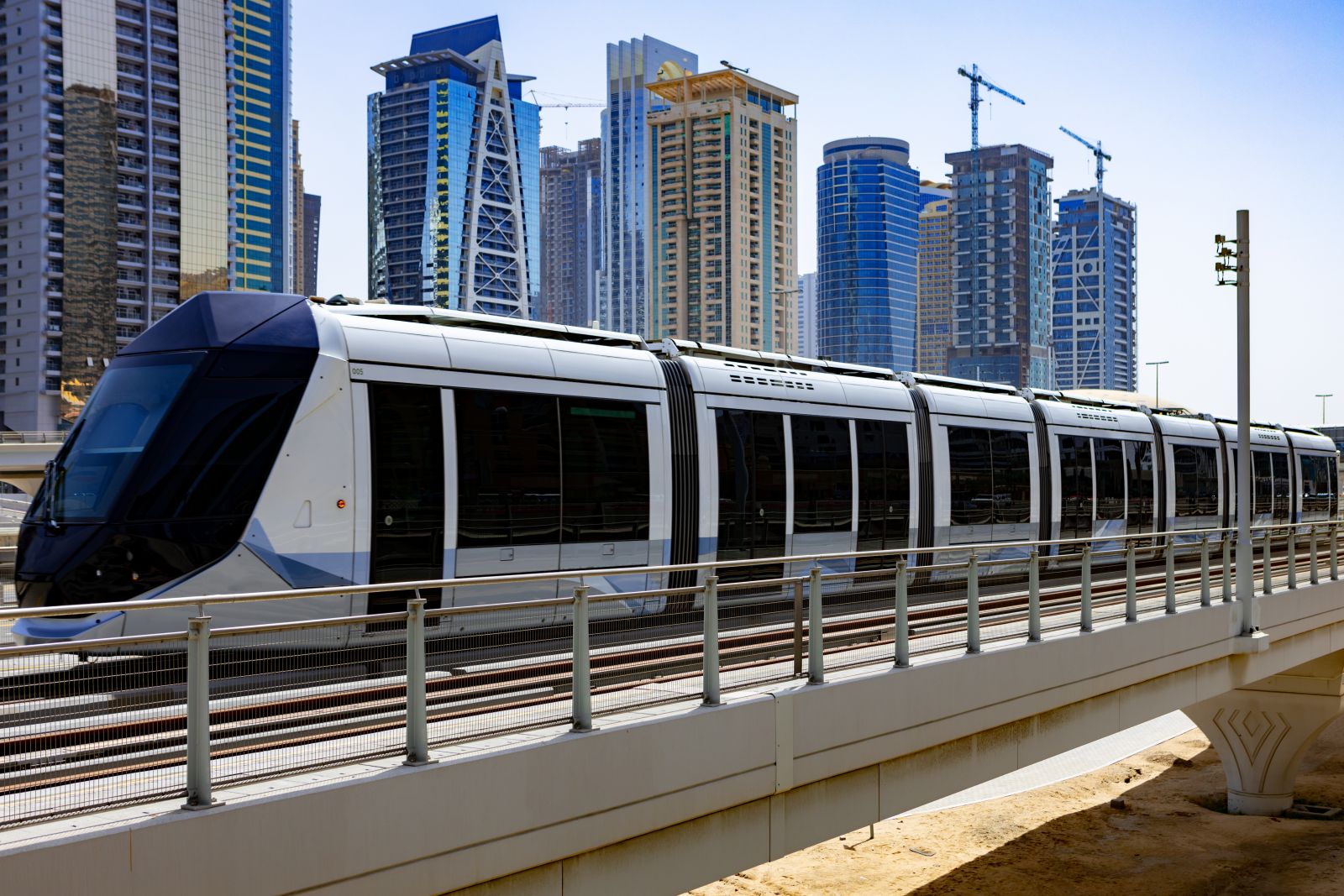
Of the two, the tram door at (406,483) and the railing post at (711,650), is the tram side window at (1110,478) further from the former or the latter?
the railing post at (711,650)

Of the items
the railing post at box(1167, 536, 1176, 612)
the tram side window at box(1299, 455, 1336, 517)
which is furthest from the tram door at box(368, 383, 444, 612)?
the tram side window at box(1299, 455, 1336, 517)

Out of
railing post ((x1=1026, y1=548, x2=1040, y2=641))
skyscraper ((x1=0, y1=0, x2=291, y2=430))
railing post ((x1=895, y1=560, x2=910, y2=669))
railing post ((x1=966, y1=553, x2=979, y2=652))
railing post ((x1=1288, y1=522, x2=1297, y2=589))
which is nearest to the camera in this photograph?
railing post ((x1=895, y1=560, x2=910, y2=669))

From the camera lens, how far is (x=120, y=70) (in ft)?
447

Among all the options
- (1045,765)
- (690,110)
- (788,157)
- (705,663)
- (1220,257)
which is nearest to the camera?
(705,663)

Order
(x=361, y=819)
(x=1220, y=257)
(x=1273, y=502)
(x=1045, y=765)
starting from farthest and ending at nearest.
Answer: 1. (x=1045, y=765)
2. (x=1273, y=502)
3. (x=1220, y=257)
4. (x=361, y=819)

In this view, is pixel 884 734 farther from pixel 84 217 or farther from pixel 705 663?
pixel 84 217

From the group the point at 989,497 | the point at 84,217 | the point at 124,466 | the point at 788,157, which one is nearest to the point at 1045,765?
the point at 989,497

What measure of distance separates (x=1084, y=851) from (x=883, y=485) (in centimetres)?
2038

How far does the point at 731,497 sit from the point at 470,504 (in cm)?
405

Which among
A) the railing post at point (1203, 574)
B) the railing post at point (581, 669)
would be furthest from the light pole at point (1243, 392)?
the railing post at point (581, 669)

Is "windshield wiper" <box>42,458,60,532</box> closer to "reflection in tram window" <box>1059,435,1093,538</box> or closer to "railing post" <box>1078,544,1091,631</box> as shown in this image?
"railing post" <box>1078,544,1091,631</box>

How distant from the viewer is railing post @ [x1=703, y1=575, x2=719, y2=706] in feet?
28.2

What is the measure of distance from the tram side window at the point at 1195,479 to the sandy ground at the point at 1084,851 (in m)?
9.06

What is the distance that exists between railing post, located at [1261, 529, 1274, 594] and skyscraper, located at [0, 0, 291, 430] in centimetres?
12244
